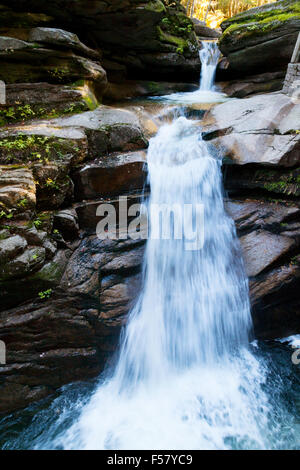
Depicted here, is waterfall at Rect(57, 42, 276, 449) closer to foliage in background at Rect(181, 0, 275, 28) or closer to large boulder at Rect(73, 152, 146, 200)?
large boulder at Rect(73, 152, 146, 200)

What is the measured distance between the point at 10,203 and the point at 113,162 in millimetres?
2262

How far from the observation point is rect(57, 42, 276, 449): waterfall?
374 centimetres

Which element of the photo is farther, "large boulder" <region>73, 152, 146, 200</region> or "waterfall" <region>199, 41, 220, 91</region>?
"waterfall" <region>199, 41, 220, 91</region>

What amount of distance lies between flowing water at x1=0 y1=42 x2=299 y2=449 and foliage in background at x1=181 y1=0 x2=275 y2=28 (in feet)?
69.0

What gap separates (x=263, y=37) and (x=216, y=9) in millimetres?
17502

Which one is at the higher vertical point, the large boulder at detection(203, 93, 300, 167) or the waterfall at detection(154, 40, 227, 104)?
the waterfall at detection(154, 40, 227, 104)

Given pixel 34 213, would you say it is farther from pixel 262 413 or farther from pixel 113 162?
pixel 262 413

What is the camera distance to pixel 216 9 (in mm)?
20953

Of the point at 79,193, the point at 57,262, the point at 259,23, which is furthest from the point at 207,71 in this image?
the point at 57,262

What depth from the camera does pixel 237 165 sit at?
5.58 meters

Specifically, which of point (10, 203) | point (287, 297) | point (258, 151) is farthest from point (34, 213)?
point (287, 297)

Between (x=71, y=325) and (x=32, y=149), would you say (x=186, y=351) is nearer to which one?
(x=71, y=325)

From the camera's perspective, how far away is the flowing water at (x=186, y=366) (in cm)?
372

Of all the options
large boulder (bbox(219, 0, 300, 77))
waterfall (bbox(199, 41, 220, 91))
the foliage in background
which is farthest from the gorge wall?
the foliage in background
